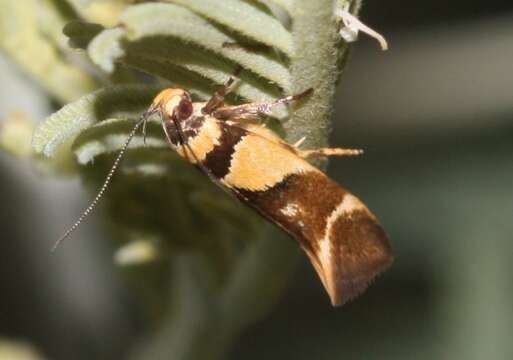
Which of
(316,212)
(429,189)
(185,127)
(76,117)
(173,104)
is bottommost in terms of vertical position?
(429,189)

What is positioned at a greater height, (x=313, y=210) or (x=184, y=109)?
(x=184, y=109)

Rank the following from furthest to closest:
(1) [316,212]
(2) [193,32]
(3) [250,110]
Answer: (1) [316,212] → (3) [250,110] → (2) [193,32]

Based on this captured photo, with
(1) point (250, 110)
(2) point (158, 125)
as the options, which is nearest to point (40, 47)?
(2) point (158, 125)

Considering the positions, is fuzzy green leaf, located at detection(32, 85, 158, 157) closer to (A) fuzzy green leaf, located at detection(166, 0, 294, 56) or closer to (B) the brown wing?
(A) fuzzy green leaf, located at detection(166, 0, 294, 56)

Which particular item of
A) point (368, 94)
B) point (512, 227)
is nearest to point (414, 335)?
point (512, 227)

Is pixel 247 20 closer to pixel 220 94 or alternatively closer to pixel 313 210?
pixel 220 94

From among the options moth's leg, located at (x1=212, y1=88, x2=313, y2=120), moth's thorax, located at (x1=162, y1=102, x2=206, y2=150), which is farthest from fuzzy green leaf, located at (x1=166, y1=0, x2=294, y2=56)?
moth's thorax, located at (x1=162, y1=102, x2=206, y2=150)

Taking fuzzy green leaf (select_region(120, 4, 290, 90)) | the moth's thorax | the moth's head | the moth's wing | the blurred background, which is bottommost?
the blurred background
